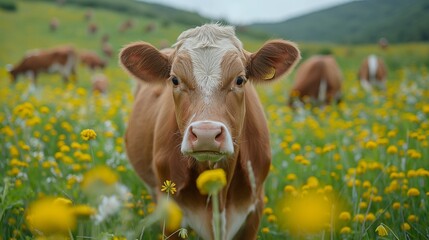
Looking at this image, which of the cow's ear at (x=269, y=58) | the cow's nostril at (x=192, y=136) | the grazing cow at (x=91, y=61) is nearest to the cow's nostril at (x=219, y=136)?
the cow's nostril at (x=192, y=136)

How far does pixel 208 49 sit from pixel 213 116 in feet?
2.00

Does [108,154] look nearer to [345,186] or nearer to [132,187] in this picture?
[132,187]

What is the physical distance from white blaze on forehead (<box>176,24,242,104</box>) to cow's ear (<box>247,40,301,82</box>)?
0.52ft

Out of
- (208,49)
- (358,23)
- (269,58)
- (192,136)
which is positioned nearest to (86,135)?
(192,136)

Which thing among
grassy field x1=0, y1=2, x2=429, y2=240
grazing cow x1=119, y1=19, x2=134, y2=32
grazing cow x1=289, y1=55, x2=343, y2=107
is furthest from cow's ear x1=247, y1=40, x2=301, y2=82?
grazing cow x1=119, y1=19, x2=134, y2=32

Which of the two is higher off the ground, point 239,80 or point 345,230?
point 239,80

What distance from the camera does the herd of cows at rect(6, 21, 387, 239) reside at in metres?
2.70

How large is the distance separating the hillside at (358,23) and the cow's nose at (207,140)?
3428 centimetres

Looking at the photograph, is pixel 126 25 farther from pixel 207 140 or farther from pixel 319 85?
pixel 207 140

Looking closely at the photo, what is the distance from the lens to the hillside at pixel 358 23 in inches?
1473

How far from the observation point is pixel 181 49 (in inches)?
124

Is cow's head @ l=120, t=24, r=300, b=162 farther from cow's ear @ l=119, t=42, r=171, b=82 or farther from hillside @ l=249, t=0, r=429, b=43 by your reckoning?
hillside @ l=249, t=0, r=429, b=43

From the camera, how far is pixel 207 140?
2.37m

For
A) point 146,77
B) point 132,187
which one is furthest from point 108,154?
point 146,77
